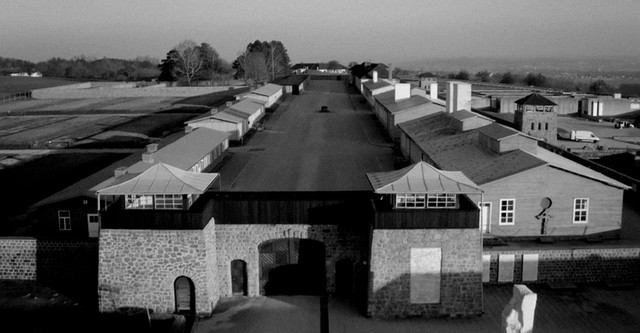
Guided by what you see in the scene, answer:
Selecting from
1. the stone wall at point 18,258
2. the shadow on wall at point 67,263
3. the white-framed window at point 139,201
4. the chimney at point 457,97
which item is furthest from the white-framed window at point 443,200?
the chimney at point 457,97

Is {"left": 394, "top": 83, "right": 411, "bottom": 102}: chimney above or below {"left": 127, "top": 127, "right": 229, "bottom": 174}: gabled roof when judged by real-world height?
above

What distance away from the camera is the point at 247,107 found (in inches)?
1713

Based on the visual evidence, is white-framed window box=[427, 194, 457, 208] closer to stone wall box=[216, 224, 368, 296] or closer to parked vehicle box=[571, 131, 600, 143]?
stone wall box=[216, 224, 368, 296]

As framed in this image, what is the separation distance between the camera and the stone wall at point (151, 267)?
17078 millimetres

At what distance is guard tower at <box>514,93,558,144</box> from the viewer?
3947 centimetres

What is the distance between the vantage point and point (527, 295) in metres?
11.2

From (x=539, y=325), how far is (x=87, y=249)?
1353 centimetres

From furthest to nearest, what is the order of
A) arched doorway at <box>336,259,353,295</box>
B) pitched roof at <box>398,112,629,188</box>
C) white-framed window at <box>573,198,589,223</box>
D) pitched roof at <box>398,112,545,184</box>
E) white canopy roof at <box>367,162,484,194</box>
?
pitched roof at <box>398,112,545,184</box> < pitched roof at <box>398,112,629,188</box> < white-framed window at <box>573,198,589,223</box> < arched doorway at <box>336,259,353,295</box> < white canopy roof at <box>367,162,484,194</box>

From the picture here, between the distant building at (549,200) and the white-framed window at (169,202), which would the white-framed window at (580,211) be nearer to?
the distant building at (549,200)

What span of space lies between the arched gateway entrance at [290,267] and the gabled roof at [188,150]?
18.8ft

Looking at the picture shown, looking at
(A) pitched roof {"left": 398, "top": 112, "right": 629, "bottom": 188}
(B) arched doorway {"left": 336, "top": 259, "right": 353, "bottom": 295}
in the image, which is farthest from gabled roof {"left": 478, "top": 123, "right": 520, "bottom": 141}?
(B) arched doorway {"left": 336, "top": 259, "right": 353, "bottom": 295}

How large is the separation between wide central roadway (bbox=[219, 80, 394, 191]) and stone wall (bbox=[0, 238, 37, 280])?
7.77 meters

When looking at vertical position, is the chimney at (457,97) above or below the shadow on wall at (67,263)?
above

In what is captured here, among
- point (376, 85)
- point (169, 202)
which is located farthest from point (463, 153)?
→ point (376, 85)
